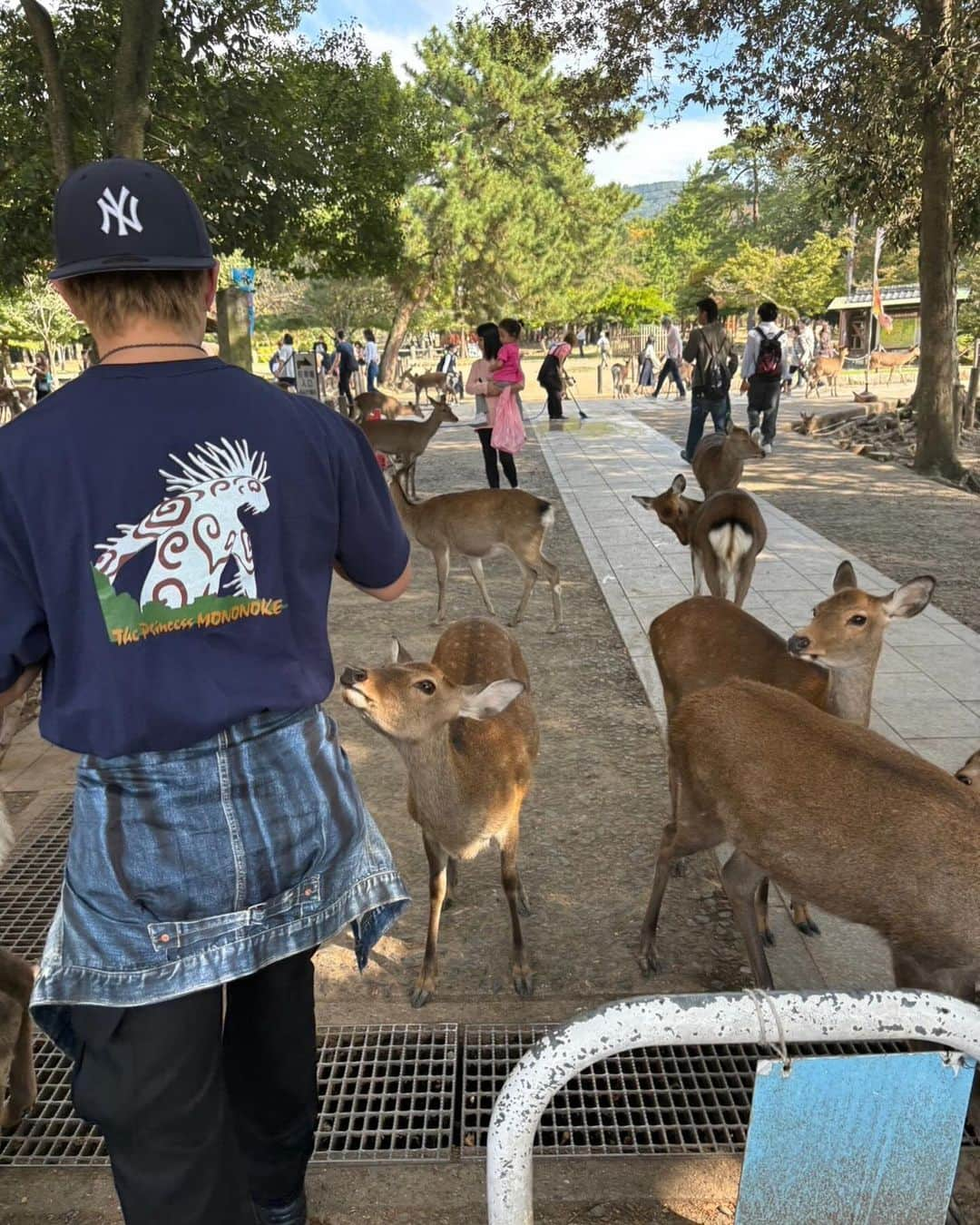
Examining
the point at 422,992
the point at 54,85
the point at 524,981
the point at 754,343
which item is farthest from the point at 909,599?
the point at 754,343

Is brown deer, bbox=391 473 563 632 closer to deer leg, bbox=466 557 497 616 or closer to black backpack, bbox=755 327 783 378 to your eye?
deer leg, bbox=466 557 497 616

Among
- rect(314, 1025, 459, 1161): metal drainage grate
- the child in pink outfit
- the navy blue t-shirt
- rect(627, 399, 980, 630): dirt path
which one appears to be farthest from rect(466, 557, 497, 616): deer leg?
the navy blue t-shirt

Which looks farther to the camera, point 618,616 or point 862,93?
point 862,93

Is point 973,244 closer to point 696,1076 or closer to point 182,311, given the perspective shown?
point 696,1076

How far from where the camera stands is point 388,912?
6.15ft

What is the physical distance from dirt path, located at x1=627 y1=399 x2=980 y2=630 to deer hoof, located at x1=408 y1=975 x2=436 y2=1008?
15.7 feet

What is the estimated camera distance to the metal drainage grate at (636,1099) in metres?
2.51

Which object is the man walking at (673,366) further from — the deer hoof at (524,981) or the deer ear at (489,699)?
the deer hoof at (524,981)

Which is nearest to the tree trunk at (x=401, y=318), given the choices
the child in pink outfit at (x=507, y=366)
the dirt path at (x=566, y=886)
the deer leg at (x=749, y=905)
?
the child in pink outfit at (x=507, y=366)

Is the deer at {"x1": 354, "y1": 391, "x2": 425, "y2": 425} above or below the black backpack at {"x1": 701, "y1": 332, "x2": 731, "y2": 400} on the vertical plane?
below

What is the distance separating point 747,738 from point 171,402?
2050mm

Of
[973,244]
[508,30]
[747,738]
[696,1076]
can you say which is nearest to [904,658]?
[747,738]

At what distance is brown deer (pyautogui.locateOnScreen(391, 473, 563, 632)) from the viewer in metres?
7.10

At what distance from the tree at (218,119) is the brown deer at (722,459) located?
5.81 m
